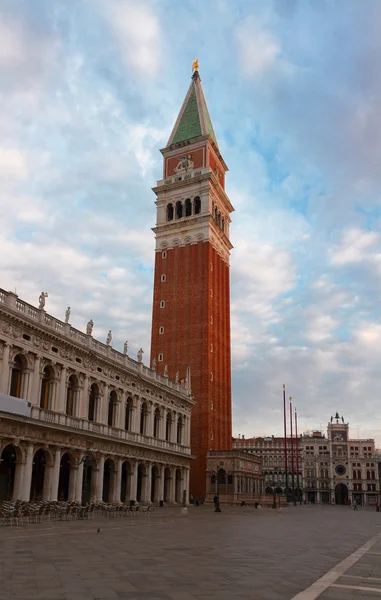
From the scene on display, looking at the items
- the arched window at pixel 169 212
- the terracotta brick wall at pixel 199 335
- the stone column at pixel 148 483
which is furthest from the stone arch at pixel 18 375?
the arched window at pixel 169 212

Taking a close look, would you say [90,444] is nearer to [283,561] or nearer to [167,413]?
[167,413]

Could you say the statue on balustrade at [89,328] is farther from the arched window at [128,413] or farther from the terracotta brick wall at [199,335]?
the terracotta brick wall at [199,335]

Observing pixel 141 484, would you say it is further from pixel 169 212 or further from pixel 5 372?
pixel 169 212

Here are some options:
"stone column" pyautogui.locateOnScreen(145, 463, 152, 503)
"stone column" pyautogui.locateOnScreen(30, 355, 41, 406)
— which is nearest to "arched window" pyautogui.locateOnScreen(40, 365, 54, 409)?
"stone column" pyautogui.locateOnScreen(30, 355, 41, 406)

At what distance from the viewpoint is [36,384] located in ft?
112

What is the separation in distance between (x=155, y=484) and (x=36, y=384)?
72.0ft

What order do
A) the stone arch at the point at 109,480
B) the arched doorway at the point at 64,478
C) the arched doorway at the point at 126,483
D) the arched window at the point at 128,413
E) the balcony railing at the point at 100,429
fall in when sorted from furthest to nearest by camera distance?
the arched window at the point at 128,413 < the arched doorway at the point at 126,483 < the stone arch at the point at 109,480 < the arched doorway at the point at 64,478 < the balcony railing at the point at 100,429

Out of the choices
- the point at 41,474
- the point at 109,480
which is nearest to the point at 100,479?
the point at 109,480

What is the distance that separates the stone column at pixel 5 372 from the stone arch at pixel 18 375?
38.2 inches

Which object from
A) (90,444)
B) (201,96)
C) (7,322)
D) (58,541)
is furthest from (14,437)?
(201,96)

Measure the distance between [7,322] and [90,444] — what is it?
39.5ft

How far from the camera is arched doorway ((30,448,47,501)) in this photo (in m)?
34.8

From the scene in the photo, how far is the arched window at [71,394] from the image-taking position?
1511 inches

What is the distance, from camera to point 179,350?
68.4 meters
